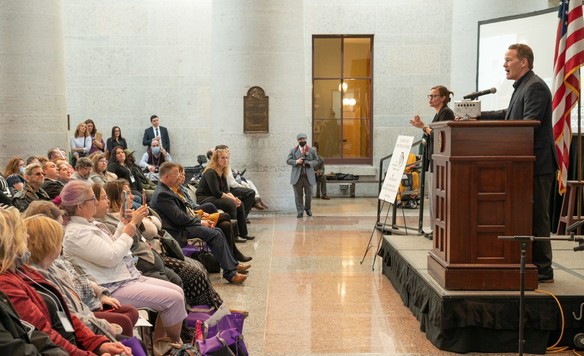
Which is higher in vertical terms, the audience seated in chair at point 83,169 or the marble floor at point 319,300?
the audience seated in chair at point 83,169

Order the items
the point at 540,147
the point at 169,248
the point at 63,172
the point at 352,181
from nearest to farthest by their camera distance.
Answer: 1. the point at 540,147
2. the point at 169,248
3. the point at 63,172
4. the point at 352,181

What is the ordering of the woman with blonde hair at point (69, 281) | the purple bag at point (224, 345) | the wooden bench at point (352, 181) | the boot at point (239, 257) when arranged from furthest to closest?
1. the wooden bench at point (352, 181)
2. the boot at point (239, 257)
3. the purple bag at point (224, 345)
4. the woman with blonde hair at point (69, 281)

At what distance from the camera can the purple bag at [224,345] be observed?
5305 millimetres

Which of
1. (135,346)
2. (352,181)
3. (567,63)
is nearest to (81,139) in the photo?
(352,181)

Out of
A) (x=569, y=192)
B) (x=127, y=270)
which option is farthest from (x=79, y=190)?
(x=569, y=192)

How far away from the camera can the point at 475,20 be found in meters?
16.5

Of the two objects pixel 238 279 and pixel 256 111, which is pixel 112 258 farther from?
pixel 256 111

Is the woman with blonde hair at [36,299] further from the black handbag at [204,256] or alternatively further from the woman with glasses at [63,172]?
the woman with glasses at [63,172]

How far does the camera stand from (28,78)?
14.3 metres

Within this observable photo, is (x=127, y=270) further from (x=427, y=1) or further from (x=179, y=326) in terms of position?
(x=427, y=1)

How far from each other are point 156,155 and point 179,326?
14011 millimetres

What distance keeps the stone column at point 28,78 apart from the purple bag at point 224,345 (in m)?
9.88

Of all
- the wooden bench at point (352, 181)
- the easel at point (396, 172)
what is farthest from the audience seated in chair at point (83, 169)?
the wooden bench at point (352, 181)

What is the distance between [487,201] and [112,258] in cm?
298
